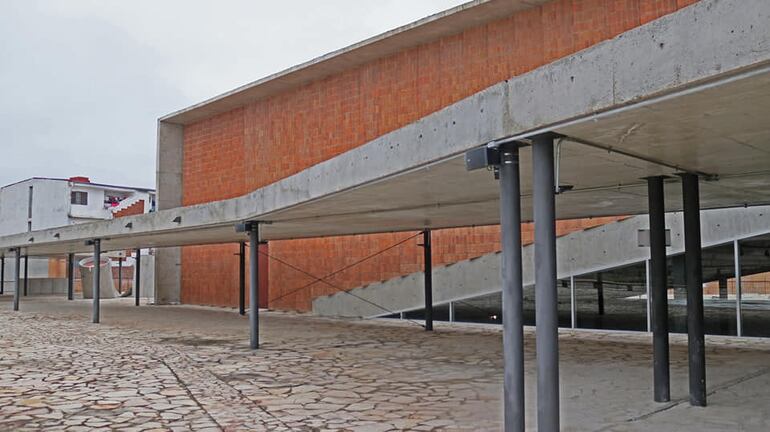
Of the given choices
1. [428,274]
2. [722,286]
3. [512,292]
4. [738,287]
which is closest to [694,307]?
[512,292]

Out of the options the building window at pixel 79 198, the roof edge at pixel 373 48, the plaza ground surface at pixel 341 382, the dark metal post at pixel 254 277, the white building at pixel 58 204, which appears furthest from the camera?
the building window at pixel 79 198

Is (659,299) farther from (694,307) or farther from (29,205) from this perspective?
(29,205)

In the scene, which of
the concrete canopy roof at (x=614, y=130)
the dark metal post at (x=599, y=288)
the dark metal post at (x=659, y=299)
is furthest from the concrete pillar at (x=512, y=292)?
the dark metal post at (x=599, y=288)

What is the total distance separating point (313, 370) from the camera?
12000mm

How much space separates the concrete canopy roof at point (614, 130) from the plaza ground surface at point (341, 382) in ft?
9.55

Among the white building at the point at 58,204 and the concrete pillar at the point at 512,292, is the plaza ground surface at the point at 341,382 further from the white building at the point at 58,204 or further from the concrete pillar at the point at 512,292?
the white building at the point at 58,204

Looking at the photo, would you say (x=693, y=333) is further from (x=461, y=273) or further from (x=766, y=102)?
(x=461, y=273)

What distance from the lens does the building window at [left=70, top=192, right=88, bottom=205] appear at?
2414 inches

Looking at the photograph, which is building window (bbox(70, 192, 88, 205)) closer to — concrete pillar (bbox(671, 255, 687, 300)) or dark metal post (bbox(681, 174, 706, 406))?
concrete pillar (bbox(671, 255, 687, 300))

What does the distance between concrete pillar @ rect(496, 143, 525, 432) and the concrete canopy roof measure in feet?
1.41

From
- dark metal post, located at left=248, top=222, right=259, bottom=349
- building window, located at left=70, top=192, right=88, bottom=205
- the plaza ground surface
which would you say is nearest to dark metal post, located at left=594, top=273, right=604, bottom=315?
the plaza ground surface

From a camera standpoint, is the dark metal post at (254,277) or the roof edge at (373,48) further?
the roof edge at (373,48)

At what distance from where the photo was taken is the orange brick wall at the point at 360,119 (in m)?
17.9

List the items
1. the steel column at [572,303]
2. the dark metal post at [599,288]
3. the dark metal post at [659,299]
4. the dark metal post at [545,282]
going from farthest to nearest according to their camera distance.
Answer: the steel column at [572,303] → the dark metal post at [599,288] → the dark metal post at [659,299] → the dark metal post at [545,282]
